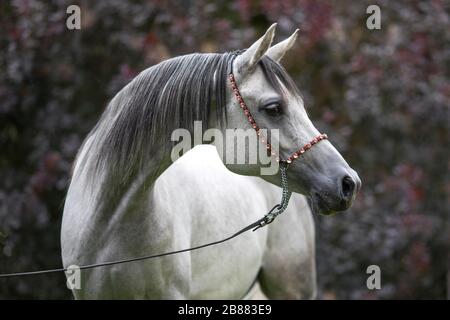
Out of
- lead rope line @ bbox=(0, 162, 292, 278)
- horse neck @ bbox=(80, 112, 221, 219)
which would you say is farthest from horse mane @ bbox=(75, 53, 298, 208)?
lead rope line @ bbox=(0, 162, 292, 278)

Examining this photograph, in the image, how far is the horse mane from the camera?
3.31 m

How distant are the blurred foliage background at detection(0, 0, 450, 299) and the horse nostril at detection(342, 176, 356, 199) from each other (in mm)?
2517

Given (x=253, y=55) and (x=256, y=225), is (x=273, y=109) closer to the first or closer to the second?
(x=253, y=55)

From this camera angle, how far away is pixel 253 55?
321 cm

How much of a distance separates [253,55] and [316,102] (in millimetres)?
3947

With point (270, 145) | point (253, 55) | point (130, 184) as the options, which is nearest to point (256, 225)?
point (270, 145)

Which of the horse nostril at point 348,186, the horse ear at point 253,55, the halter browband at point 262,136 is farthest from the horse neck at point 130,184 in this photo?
the horse nostril at point 348,186

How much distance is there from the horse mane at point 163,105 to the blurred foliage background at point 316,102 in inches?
96.2

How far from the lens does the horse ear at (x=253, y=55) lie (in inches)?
124

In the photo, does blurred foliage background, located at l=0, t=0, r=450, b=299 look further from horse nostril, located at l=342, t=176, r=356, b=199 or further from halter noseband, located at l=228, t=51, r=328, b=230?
horse nostril, located at l=342, t=176, r=356, b=199

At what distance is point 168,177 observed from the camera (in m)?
3.83

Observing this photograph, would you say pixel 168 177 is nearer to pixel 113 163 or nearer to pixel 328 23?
pixel 113 163

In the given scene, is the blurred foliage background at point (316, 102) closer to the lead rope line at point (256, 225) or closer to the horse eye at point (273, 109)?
the lead rope line at point (256, 225)
